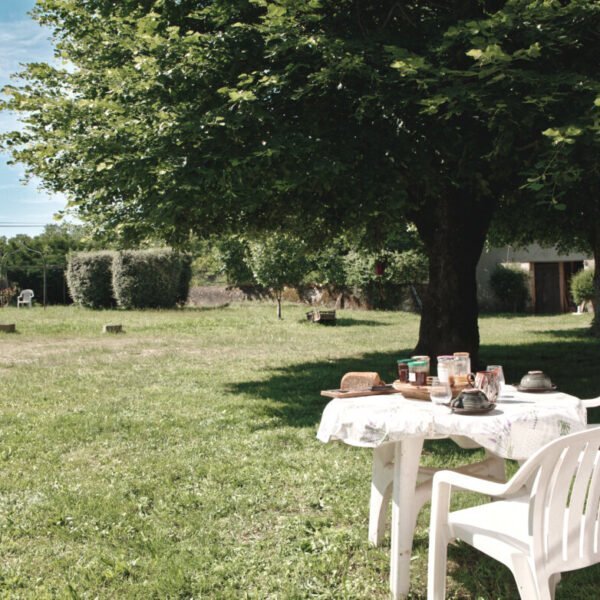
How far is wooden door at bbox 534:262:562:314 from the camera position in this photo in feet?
102

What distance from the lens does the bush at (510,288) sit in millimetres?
30875

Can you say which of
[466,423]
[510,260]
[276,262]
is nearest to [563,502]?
[466,423]

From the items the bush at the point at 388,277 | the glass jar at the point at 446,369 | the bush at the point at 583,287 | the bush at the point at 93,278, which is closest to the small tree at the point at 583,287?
the bush at the point at 583,287

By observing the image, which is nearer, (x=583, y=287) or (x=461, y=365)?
(x=461, y=365)

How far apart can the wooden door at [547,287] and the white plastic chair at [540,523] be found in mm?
29760

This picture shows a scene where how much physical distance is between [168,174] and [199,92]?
1223 mm

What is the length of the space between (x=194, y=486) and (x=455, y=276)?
283 inches

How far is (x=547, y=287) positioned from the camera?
103ft

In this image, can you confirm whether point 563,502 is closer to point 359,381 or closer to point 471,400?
point 471,400

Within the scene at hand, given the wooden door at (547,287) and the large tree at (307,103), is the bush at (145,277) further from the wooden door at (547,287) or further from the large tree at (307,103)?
the large tree at (307,103)

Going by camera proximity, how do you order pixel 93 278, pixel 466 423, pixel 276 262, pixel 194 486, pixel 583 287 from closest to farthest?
pixel 466 423 → pixel 194 486 → pixel 276 262 → pixel 583 287 → pixel 93 278

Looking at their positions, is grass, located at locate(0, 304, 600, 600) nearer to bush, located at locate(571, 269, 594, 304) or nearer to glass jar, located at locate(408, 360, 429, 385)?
glass jar, located at locate(408, 360, 429, 385)

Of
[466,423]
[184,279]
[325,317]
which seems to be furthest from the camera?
[184,279]

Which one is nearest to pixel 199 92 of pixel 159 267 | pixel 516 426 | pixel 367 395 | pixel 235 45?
pixel 235 45
